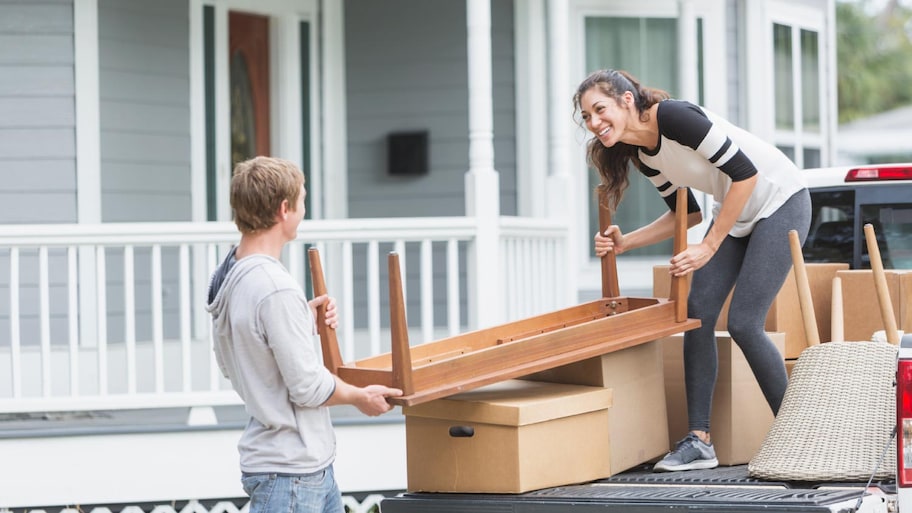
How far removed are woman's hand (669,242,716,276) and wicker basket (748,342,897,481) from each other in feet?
1.38

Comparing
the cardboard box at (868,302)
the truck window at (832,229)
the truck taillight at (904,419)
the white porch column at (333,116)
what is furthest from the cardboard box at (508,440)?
the white porch column at (333,116)

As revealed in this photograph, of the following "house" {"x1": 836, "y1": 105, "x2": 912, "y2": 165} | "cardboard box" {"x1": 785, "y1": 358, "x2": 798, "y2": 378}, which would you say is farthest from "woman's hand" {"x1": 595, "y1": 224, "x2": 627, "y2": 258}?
"house" {"x1": 836, "y1": 105, "x2": 912, "y2": 165}

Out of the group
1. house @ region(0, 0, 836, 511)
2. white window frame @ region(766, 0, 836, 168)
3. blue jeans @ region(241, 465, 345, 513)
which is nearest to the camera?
blue jeans @ region(241, 465, 345, 513)

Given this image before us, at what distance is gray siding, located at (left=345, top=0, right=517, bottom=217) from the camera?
9.41 metres

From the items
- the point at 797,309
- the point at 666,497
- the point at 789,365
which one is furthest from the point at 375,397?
the point at 797,309

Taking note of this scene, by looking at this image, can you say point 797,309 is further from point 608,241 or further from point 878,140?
point 878,140

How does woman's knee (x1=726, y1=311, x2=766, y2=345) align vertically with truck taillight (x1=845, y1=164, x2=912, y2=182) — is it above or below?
below

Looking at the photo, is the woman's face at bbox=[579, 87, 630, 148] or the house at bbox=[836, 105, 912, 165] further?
the house at bbox=[836, 105, 912, 165]

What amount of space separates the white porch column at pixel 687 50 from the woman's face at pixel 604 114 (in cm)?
582

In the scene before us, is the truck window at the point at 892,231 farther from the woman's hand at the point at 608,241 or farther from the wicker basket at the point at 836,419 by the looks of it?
the wicker basket at the point at 836,419

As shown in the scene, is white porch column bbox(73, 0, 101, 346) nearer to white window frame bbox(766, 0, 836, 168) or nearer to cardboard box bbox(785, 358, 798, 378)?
cardboard box bbox(785, 358, 798, 378)

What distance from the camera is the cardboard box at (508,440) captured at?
3.46 metres

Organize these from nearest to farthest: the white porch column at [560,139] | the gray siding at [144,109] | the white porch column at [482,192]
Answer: the white porch column at [482,192], the gray siding at [144,109], the white porch column at [560,139]

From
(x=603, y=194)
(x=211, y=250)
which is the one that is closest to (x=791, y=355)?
(x=603, y=194)
